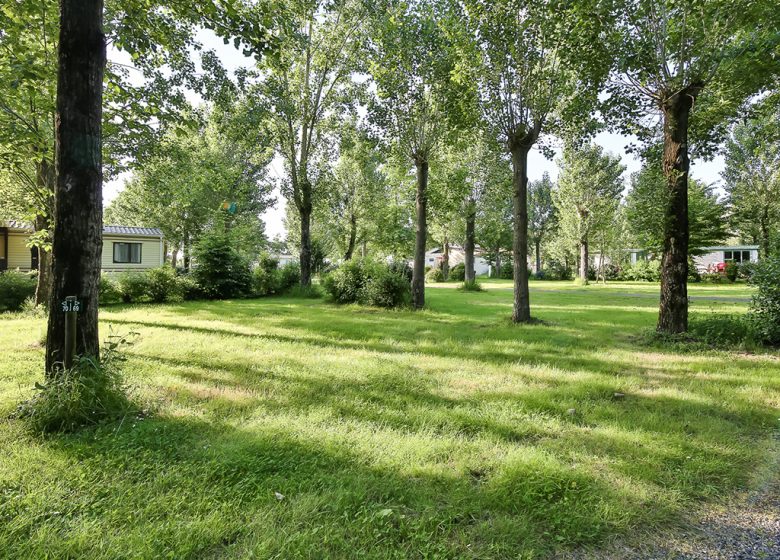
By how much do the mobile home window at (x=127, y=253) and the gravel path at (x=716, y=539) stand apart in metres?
27.5

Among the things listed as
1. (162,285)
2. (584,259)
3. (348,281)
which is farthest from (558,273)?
(162,285)

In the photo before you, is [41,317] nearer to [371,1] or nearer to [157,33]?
[157,33]

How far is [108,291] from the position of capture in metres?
13.8

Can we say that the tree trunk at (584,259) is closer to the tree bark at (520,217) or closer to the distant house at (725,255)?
the distant house at (725,255)

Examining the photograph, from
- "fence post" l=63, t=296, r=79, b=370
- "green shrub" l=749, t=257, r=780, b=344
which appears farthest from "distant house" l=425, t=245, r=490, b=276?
"fence post" l=63, t=296, r=79, b=370

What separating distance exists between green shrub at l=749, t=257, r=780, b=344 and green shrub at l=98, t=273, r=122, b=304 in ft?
59.7

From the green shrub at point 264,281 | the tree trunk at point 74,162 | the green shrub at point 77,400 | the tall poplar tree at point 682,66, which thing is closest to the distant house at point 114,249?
the green shrub at point 264,281

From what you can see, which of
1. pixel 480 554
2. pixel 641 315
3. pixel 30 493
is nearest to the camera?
pixel 480 554

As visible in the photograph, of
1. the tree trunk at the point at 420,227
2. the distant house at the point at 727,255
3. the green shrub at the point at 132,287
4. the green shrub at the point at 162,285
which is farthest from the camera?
the distant house at the point at 727,255

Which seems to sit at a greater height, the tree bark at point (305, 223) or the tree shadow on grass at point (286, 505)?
the tree bark at point (305, 223)

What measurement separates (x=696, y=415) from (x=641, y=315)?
27.7ft

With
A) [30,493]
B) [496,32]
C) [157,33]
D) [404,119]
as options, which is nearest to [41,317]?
[157,33]

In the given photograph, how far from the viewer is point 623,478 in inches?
102

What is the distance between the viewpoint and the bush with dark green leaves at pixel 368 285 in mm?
13141
